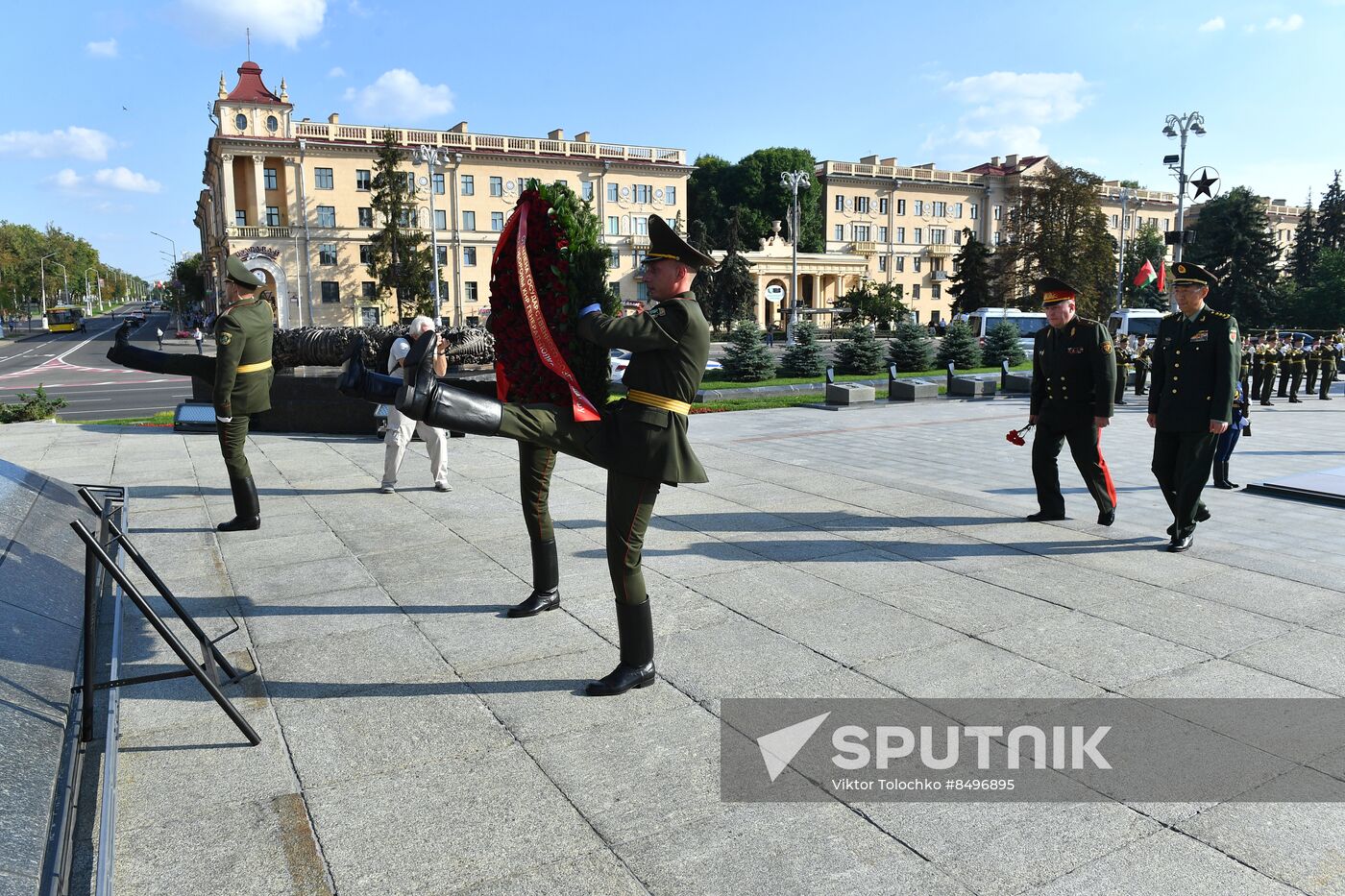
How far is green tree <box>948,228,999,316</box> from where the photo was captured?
69.4 metres

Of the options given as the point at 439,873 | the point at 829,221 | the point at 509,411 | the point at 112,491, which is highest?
the point at 829,221

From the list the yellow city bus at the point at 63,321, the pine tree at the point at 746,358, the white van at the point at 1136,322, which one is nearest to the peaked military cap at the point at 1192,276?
the pine tree at the point at 746,358

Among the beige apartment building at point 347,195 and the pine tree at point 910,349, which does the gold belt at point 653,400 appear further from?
the beige apartment building at point 347,195

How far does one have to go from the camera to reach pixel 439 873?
2.87 metres

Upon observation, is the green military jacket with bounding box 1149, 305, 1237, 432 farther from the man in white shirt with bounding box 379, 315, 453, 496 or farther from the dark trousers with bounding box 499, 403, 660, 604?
the man in white shirt with bounding box 379, 315, 453, 496

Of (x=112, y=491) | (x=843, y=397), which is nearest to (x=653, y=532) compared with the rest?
(x=112, y=491)

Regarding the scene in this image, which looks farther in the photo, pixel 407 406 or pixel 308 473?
pixel 308 473

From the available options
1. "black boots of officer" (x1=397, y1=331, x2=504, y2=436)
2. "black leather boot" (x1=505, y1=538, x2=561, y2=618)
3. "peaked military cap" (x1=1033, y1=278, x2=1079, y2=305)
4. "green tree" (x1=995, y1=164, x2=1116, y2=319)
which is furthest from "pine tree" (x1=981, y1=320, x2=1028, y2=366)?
"green tree" (x1=995, y1=164, x2=1116, y2=319)

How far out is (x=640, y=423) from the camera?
13.1 feet

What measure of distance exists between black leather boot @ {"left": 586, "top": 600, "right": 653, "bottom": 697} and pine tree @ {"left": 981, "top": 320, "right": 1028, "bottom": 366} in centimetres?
2947

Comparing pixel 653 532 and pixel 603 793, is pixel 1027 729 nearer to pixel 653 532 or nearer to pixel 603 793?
pixel 603 793

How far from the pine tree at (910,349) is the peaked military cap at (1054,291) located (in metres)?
21.4

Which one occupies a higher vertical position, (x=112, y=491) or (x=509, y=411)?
(x=509, y=411)

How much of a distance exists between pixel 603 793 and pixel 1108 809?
1.76 meters
